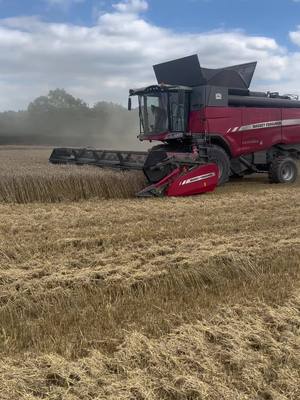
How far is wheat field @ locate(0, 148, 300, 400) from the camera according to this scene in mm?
2537

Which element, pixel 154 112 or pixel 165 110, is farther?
pixel 154 112

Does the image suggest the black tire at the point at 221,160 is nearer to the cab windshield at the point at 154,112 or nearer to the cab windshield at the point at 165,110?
the cab windshield at the point at 165,110

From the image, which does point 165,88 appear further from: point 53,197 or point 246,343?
point 246,343

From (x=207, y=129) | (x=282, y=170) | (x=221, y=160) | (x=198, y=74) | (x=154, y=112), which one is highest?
(x=198, y=74)

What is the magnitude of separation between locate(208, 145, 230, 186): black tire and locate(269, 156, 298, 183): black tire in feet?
4.91

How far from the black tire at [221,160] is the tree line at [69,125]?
60.7 feet

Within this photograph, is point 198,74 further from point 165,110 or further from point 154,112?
point 154,112

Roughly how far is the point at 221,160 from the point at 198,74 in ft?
6.67

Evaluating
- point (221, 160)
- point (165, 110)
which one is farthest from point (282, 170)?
point (165, 110)

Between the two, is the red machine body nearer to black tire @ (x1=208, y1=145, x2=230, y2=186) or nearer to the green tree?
black tire @ (x1=208, y1=145, x2=230, y2=186)

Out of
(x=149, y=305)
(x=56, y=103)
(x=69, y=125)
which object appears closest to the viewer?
(x=149, y=305)

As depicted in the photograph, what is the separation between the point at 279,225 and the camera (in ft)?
20.7

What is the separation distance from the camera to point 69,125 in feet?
123

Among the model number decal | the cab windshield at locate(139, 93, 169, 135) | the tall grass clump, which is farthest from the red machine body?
the tall grass clump
